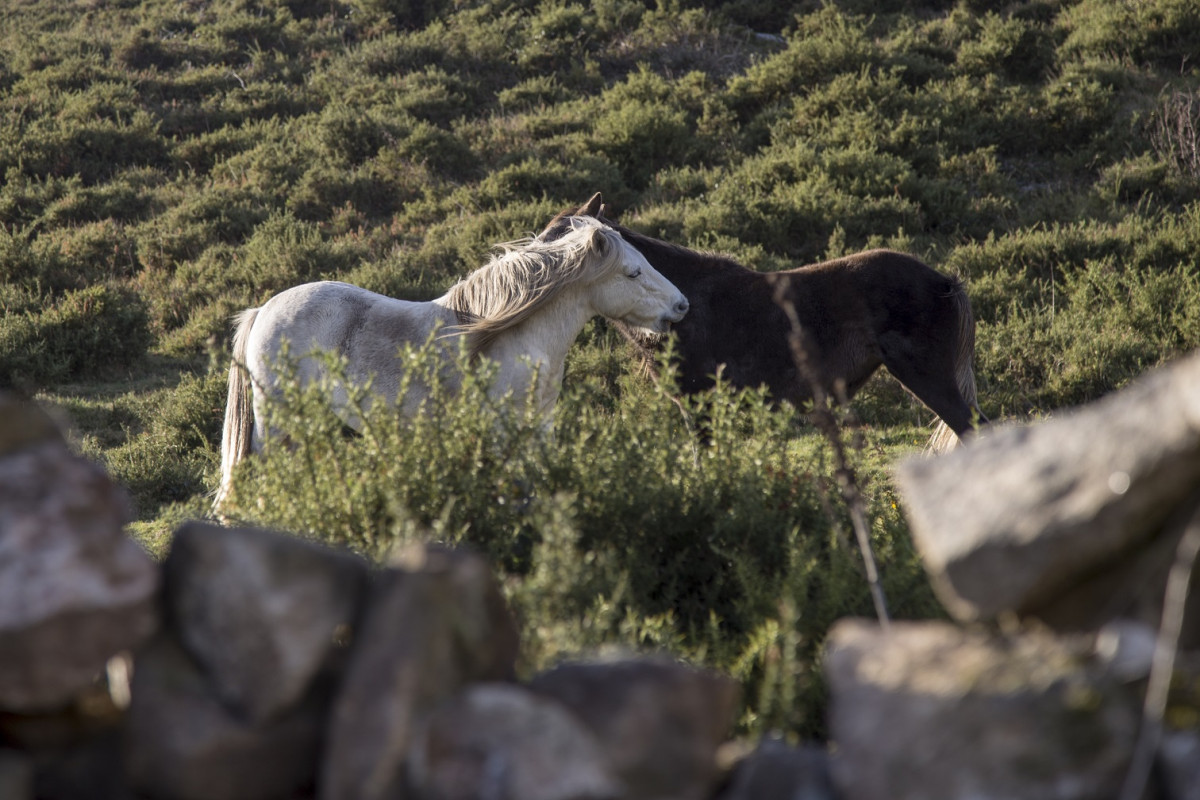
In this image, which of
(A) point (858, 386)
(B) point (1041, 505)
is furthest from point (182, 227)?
(B) point (1041, 505)

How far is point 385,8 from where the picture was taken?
20.6 m

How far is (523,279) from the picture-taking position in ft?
17.8

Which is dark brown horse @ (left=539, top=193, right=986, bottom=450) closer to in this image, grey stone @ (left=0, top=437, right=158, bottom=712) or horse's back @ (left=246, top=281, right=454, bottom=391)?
horse's back @ (left=246, top=281, right=454, bottom=391)

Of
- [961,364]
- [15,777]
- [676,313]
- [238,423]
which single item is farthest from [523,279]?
[15,777]

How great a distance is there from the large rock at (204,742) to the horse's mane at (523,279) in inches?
133

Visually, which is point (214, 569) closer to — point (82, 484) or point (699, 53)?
point (82, 484)

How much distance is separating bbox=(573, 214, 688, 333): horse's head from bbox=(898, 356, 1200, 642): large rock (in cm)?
379

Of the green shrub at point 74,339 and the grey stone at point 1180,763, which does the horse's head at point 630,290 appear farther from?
the green shrub at point 74,339

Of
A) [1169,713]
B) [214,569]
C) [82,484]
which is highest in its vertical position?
[82,484]

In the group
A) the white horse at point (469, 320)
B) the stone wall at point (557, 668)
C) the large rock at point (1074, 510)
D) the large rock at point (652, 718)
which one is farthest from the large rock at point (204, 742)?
the white horse at point (469, 320)

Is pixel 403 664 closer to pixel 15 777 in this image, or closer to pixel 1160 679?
pixel 15 777

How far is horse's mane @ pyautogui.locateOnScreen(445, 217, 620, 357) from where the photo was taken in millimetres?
5344

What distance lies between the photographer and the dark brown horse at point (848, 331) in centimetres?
617

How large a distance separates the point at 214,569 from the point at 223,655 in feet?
0.59
